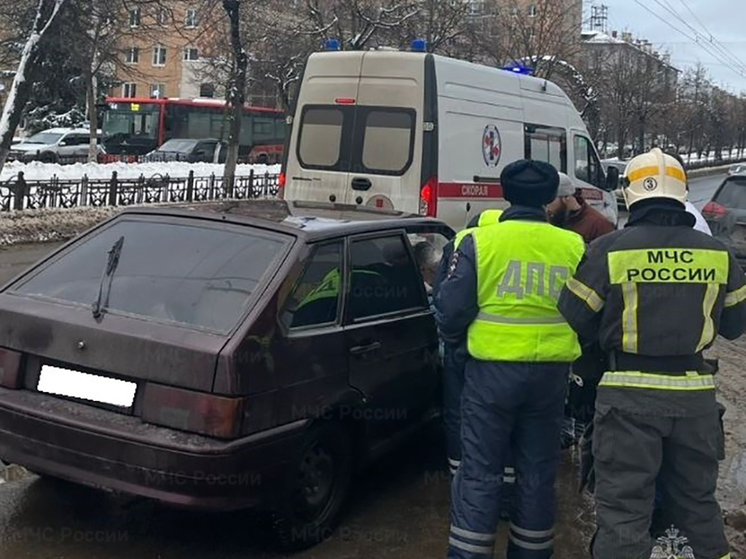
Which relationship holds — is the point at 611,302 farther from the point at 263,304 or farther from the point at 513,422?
the point at 263,304

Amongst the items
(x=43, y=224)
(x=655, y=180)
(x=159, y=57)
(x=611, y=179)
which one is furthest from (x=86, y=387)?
(x=159, y=57)

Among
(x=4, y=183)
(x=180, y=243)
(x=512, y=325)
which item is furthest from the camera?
(x=4, y=183)

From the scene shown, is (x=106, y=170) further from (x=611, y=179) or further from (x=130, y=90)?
(x=130, y=90)

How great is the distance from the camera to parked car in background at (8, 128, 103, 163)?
3537 cm

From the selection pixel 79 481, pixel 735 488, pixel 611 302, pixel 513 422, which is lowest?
pixel 735 488

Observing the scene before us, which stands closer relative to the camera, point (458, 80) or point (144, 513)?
point (144, 513)

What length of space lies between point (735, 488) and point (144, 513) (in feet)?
11.4

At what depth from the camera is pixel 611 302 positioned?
328 centimetres

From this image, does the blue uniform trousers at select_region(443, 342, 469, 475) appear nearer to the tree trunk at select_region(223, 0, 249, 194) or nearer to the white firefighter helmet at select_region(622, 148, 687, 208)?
the white firefighter helmet at select_region(622, 148, 687, 208)

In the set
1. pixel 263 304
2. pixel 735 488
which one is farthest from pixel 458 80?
pixel 263 304

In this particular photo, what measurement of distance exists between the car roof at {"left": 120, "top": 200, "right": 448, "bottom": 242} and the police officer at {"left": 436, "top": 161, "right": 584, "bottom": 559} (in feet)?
2.94

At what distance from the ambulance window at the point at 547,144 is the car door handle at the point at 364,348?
725 centimetres

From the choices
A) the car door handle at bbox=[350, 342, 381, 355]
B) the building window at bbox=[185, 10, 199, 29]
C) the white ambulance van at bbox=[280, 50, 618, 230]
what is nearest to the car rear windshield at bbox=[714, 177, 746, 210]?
the white ambulance van at bbox=[280, 50, 618, 230]

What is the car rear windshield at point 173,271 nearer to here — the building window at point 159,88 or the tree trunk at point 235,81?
the tree trunk at point 235,81
